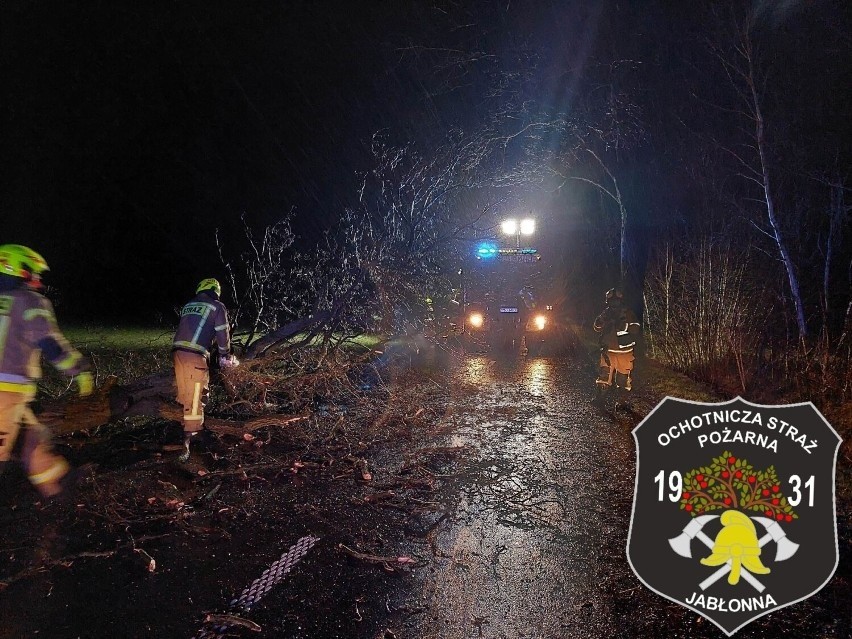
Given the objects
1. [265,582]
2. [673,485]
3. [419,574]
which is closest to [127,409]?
[265,582]

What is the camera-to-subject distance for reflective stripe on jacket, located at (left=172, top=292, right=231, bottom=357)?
551 centimetres

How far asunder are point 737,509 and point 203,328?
15.9ft

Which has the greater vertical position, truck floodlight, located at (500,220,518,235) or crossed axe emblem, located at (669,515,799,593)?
truck floodlight, located at (500,220,518,235)

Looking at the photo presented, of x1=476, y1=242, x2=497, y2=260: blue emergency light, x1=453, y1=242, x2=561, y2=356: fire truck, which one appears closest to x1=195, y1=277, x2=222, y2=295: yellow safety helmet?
x1=476, y1=242, x2=497, y2=260: blue emergency light

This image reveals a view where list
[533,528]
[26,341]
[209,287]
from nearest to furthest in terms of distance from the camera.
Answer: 1. [26,341]
2. [533,528]
3. [209,287]

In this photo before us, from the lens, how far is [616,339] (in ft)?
26.8

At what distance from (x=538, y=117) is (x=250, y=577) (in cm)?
1092

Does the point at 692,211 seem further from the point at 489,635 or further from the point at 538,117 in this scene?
the point at 489,635

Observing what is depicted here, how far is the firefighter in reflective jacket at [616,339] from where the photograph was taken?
8.10 meters

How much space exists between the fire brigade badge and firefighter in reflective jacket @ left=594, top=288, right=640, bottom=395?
5153 millimetres

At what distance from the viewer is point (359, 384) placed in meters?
8.66

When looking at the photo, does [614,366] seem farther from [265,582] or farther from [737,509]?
[265,582]

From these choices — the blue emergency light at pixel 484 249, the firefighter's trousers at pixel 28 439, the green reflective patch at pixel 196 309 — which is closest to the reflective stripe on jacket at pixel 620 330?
the blue emergency light at pixel 484 249

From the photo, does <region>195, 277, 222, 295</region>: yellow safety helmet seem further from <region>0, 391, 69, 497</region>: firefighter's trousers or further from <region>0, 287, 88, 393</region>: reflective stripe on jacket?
<region>0, 391, 69, 497</region>: firefighter's trousers
